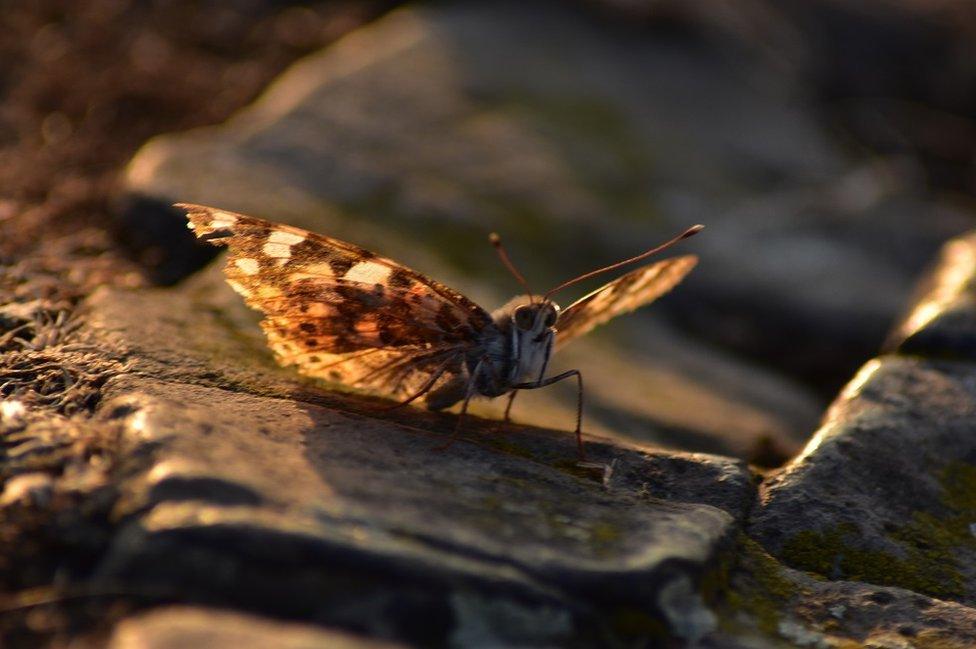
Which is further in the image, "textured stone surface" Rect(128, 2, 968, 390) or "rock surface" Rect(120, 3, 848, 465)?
"textured stone surface" Rect(128, 2, 968, 390)

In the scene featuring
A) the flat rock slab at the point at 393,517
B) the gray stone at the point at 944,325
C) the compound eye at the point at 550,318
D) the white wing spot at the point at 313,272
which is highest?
the gray stone at the point at 944,325

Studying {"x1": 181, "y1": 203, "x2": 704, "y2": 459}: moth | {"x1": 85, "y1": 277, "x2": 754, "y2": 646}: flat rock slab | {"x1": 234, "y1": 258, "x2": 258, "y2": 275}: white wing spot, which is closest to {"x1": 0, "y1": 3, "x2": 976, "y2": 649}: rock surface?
{"x1": 85, "y1": 277, "x2": 754, "y2": 646}: flat rock slab

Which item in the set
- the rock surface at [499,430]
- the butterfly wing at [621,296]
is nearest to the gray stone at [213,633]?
the rock surface at [499,430]

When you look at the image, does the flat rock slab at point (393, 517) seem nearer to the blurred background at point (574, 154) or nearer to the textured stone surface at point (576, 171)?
the blurred background at point (574, 154)

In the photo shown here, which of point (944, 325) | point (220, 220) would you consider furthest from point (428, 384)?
point (944, 325)

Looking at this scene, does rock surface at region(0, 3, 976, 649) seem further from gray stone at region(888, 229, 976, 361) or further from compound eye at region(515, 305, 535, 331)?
compound eye at region(515, 305, 535, 331)

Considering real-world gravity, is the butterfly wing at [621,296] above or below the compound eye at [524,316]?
above

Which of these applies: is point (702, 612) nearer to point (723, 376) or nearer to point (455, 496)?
point (455, 496)

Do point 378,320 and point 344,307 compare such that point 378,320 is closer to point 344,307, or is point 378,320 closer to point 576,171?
point 344,307
